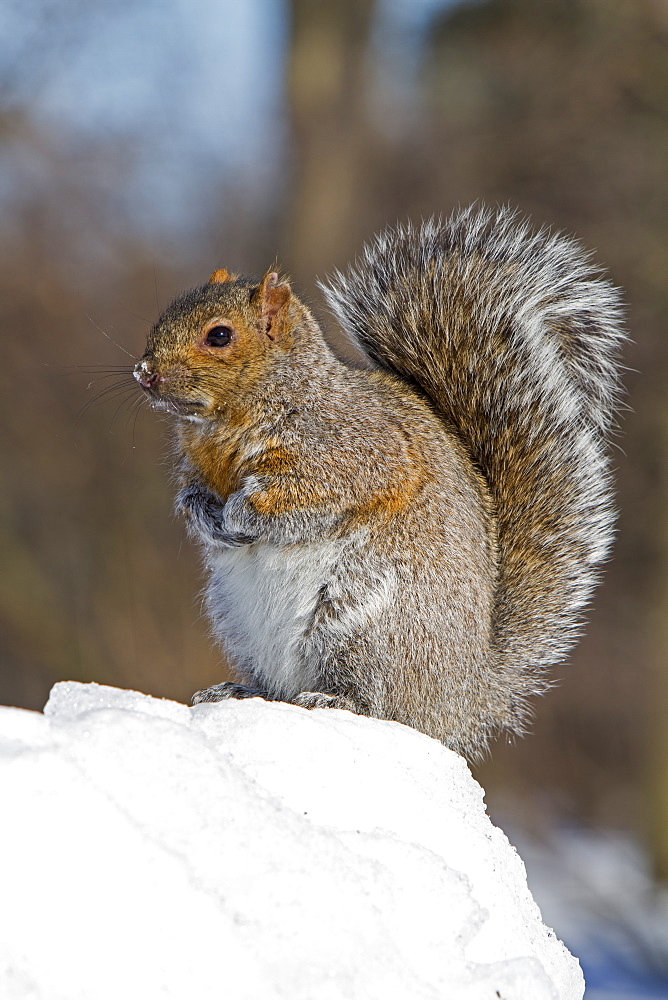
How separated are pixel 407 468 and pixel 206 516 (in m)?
0.36

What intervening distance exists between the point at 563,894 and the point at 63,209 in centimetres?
461

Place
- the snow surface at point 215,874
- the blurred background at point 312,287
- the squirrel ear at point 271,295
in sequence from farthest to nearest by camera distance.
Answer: the blurred background at point 312,287 < the squirrel ear at point 271,295 < the snow surface at point 215,874

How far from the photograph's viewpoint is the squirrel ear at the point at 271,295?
1912 millimetres

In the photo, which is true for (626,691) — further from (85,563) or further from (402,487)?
(402,487)

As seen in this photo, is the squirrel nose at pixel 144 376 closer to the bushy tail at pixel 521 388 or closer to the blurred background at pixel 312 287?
the bushy tail at pixel 521 388

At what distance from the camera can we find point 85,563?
606cm

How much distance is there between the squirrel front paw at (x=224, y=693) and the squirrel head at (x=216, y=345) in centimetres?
47

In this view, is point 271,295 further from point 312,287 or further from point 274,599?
point 312,287

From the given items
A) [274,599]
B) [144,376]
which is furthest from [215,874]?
[144,376]

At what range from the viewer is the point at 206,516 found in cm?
185

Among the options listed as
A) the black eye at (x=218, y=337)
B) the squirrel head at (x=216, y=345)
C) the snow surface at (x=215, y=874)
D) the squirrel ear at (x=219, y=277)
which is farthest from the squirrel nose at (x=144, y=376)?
the snow surface at (x=215, y=874)

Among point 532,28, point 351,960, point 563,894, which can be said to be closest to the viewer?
point 351,960

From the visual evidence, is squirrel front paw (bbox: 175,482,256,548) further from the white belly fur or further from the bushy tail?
the bushy tail

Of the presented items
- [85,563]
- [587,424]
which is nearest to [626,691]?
[85,563]
